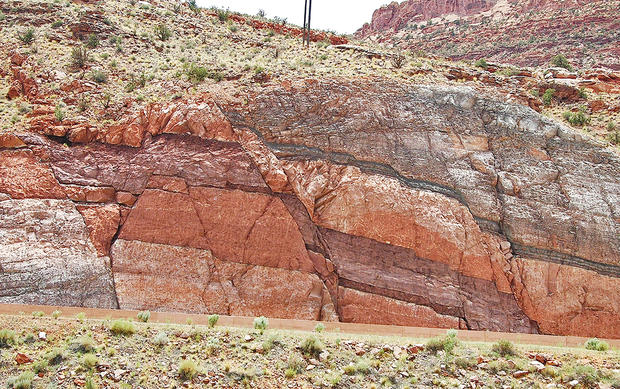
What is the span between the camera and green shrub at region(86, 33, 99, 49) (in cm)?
2607

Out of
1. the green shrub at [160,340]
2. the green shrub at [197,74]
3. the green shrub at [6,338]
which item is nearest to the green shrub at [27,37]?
the green shrub at [197,74]

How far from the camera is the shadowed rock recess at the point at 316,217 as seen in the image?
17.8 m

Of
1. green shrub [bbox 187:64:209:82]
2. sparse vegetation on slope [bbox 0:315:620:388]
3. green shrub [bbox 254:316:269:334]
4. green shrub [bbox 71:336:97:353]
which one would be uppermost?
green shrub [bbox 187:64:209:82]

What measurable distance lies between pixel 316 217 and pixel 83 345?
374 inches

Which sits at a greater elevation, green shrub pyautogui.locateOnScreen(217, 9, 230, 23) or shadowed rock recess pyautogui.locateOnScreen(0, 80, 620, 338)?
green shrub pyautogui.locateOnScreen(217, 9, 230, 23)

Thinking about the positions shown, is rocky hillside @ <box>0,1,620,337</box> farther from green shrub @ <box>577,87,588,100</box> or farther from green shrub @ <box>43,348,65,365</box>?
green shrub @ <box>43,348,65,365</box>

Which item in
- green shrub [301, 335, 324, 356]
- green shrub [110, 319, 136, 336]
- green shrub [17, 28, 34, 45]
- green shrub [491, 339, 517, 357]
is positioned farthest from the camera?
green shrub [17, 28, 34, 45]

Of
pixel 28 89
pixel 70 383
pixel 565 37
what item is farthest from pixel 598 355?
pixel 565 37

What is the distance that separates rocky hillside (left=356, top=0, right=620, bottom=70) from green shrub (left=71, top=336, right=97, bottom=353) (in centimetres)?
3785

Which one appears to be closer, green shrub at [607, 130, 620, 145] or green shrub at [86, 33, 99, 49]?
green shrub at [607, 130, 620, 145]

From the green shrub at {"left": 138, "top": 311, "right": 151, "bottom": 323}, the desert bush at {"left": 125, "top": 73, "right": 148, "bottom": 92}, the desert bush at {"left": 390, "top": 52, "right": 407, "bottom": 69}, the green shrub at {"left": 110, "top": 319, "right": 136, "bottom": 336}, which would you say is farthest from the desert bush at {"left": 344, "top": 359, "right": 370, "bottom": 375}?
the desert bush at {"left": 390, "top": 52, "right": 407, "bottom": 69}

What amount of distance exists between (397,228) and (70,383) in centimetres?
1165

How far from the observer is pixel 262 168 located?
19.8 m

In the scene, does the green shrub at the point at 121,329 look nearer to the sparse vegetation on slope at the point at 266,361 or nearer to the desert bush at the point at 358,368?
the sparse vegetation on slope at the point at 266,361
